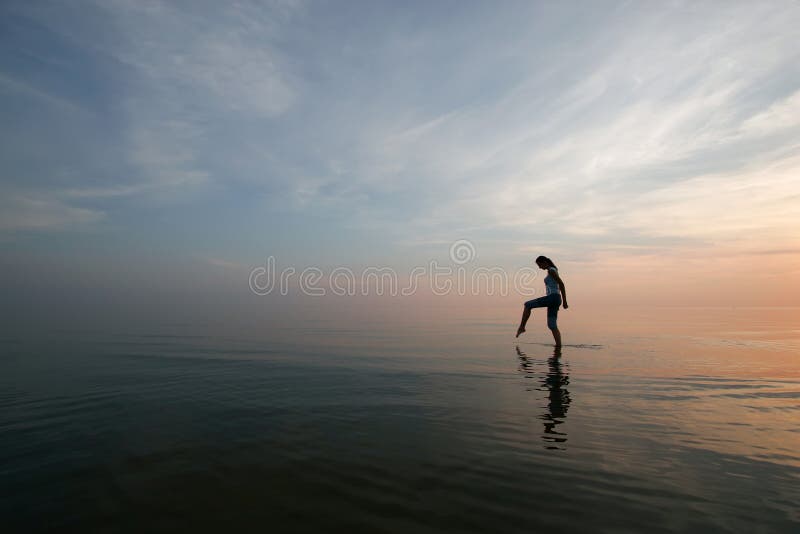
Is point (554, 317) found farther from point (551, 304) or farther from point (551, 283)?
point (551, 283)

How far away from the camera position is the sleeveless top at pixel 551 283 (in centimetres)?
1397

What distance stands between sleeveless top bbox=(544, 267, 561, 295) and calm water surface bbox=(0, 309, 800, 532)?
13.8ft

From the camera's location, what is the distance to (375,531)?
292cm

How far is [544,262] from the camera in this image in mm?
14203

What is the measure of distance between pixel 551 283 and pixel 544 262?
863 millimetres

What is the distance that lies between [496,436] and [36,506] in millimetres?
4922

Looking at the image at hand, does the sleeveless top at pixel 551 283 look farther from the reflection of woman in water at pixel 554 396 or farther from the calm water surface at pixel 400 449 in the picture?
the calm water surface at pixel 400 449

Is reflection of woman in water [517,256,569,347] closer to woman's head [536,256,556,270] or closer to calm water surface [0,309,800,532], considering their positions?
woman's head [536,256,556,270]

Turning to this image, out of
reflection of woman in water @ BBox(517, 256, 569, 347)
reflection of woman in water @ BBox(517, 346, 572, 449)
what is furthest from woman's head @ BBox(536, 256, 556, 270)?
reflection of woman in water @ BBox(517, 346, 572, 449)

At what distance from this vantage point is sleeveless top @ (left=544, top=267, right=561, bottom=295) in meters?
14.0

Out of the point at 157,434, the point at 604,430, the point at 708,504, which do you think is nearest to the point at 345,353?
the point at 157,434

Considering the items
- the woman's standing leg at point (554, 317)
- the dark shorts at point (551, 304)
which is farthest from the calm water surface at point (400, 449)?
the dark shorts at point (551, 304)

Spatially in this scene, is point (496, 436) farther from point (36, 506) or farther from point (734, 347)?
point (734, 347)

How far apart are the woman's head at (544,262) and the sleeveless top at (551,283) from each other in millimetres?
164
